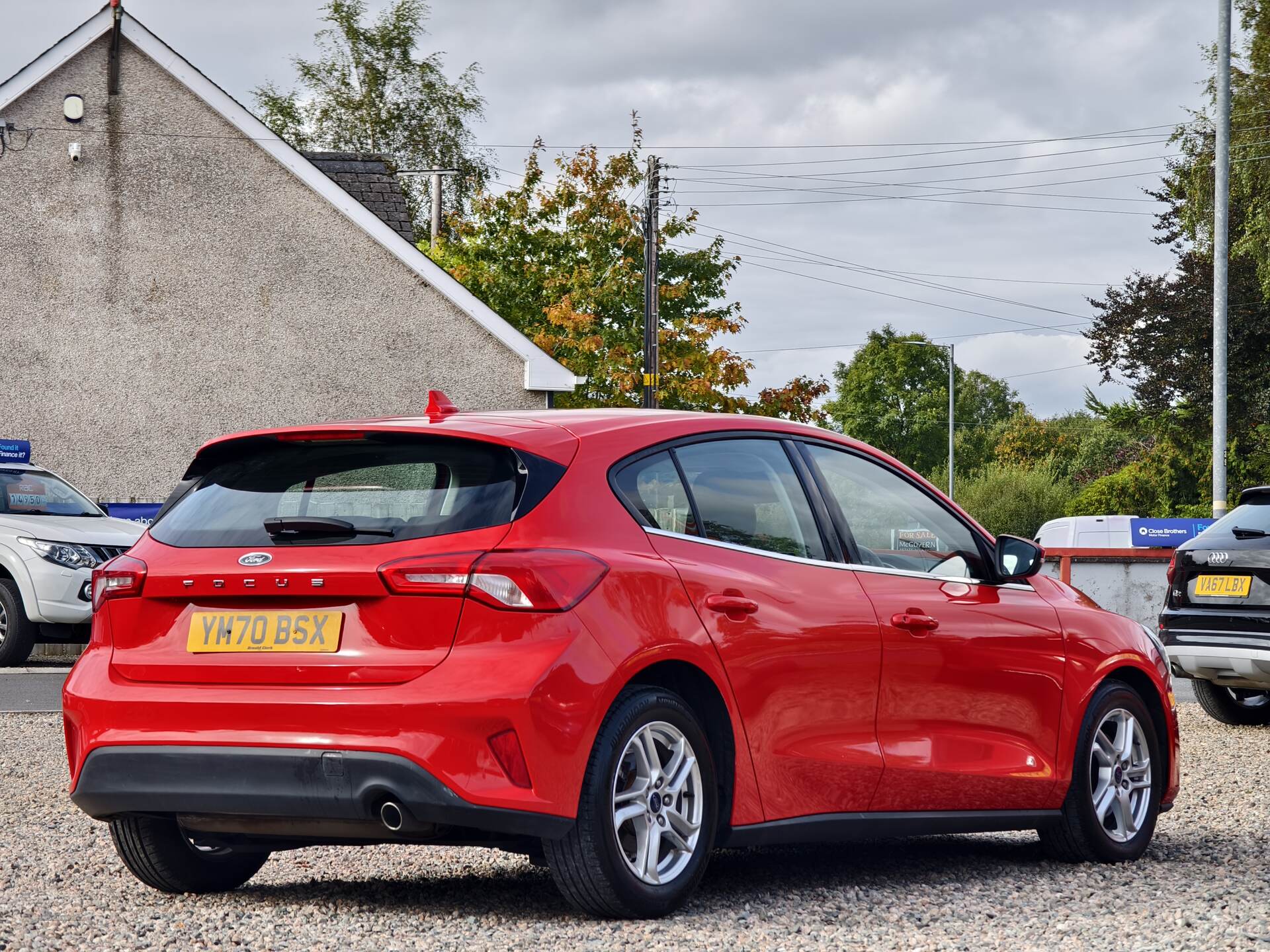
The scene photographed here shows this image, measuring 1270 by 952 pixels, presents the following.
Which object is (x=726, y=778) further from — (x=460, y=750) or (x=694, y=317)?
(x=694, y=317)

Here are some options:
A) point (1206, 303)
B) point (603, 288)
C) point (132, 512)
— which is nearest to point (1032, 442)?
point (1206, 303)

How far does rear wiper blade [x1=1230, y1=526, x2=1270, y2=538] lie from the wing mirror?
19.2 ft

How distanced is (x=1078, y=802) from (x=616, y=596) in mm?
2557

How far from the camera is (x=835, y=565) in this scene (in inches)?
228

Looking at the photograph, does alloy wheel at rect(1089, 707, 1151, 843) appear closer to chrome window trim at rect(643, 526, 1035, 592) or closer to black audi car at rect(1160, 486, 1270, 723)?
chrome window trim at rect(643, 526, 1035, 592)

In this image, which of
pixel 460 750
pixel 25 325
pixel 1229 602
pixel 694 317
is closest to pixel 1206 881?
pixel 460 750

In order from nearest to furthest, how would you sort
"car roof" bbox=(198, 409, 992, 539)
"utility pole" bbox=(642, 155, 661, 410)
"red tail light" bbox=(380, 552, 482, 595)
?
"red tail light" bbox=(380, 552, 482, 595), "car roof" bbox=(198, 409, 992, 539), "utility pole" bbox=(642, 155, 661, 410)

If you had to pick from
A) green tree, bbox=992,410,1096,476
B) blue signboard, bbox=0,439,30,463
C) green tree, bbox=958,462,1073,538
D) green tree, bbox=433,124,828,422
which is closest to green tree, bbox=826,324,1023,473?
green tree, bbox=992,410,1096,476

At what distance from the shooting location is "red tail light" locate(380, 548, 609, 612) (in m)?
4.72

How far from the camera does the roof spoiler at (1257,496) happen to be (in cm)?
1192

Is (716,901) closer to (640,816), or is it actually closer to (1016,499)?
(640,816)

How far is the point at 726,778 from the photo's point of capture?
5.25 m

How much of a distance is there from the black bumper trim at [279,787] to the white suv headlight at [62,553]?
10.9 m

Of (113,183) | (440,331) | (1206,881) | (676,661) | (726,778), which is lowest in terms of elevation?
(1206,881)
